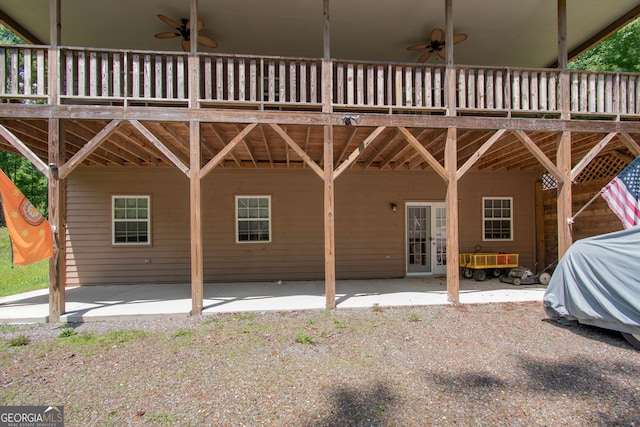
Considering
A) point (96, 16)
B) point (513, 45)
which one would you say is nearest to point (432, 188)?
point (513, 45)

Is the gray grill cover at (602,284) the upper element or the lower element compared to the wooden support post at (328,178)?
lower

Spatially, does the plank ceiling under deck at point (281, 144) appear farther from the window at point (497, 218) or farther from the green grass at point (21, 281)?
the green grass at point (21, 281)

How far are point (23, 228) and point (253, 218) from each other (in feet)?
14.8

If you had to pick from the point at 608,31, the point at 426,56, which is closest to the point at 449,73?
the point at 426,56

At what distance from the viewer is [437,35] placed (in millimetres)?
7359

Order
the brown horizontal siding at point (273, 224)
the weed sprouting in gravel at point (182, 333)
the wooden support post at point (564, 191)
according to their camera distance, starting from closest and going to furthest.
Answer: the weed sprouting in gravel at point (182, 333) < the wooden support post at point (564, 191) < the brown horizontal siding at point (273, 224)

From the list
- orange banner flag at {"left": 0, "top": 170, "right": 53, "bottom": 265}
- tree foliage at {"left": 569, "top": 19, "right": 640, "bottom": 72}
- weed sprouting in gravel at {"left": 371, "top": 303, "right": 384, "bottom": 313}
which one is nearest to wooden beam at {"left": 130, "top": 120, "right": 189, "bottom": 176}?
orange banner flag at {"left": 0, "top": 170, "right": 53, "bottom": 265}

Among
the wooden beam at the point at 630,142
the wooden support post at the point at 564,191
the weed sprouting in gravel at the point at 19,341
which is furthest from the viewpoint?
the wooden beam at the point at 630,142

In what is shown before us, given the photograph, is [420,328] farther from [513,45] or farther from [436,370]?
[513,45]

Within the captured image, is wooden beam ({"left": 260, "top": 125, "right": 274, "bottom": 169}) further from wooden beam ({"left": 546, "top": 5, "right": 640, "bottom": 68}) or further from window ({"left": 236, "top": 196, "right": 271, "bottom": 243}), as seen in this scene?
wooden beam ({"left": 546, "top": 5, "right": 640, "bottom": 68})

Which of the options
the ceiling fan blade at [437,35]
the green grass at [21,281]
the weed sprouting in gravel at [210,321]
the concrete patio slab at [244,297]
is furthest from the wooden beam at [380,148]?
the green grass at [21,281]

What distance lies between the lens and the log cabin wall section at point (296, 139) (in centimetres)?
534

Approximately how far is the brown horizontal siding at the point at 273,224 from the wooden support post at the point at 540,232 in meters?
1.13

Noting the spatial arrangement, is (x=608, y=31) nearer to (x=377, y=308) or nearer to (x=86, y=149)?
(x=377, y=308)
